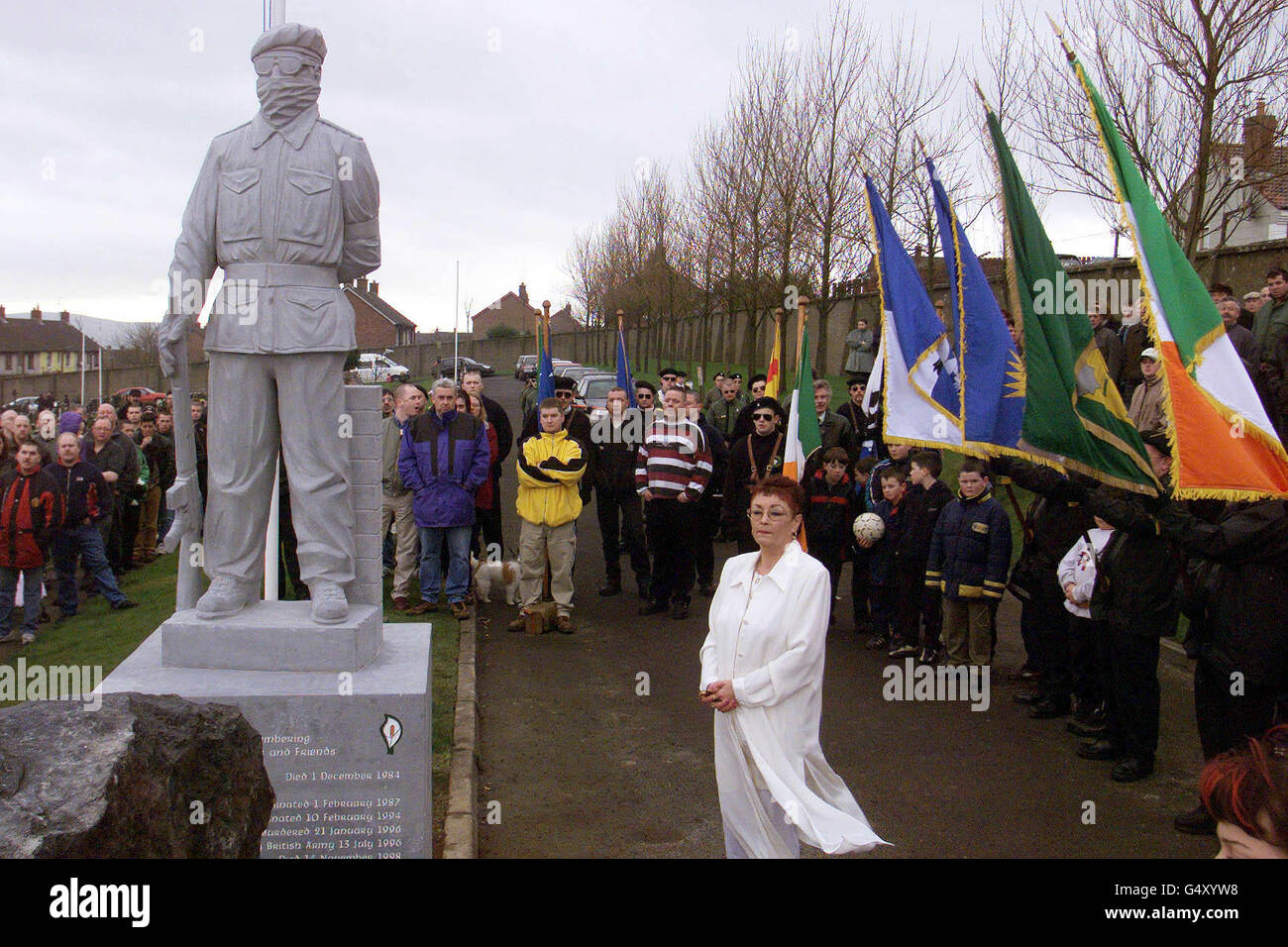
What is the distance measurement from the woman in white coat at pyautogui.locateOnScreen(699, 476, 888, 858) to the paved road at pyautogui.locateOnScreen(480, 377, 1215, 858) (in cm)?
132

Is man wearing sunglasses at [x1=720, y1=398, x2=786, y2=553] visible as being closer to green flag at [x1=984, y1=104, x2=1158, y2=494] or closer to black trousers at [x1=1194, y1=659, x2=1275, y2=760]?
green flag at [x1=984, y1=104, x2=1158, y2=494]

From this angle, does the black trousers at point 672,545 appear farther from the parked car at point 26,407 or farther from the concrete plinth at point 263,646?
the parked car at point 26,407

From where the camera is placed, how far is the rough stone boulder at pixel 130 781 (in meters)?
2.57

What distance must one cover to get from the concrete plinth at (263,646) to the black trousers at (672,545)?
5662mm

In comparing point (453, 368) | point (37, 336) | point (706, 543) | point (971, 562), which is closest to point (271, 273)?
point (971, 562)

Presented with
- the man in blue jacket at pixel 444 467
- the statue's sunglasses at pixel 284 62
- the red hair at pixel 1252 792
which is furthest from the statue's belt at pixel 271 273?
the man in blue jacket at pixel 444 467

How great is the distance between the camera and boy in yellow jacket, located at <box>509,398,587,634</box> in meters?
10.3

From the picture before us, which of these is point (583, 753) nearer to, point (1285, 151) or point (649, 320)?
point (1285, 151)

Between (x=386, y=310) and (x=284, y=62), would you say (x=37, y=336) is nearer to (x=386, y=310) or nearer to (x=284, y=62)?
(x=386, y=310)

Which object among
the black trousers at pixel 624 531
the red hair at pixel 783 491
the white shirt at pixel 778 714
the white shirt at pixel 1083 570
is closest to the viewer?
the white shirt at pixel 778 714

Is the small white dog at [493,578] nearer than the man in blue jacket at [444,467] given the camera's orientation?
No

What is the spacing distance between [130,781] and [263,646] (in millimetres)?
2441

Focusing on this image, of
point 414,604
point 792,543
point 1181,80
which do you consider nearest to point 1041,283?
point 792,543

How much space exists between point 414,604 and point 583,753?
13.1 ft
